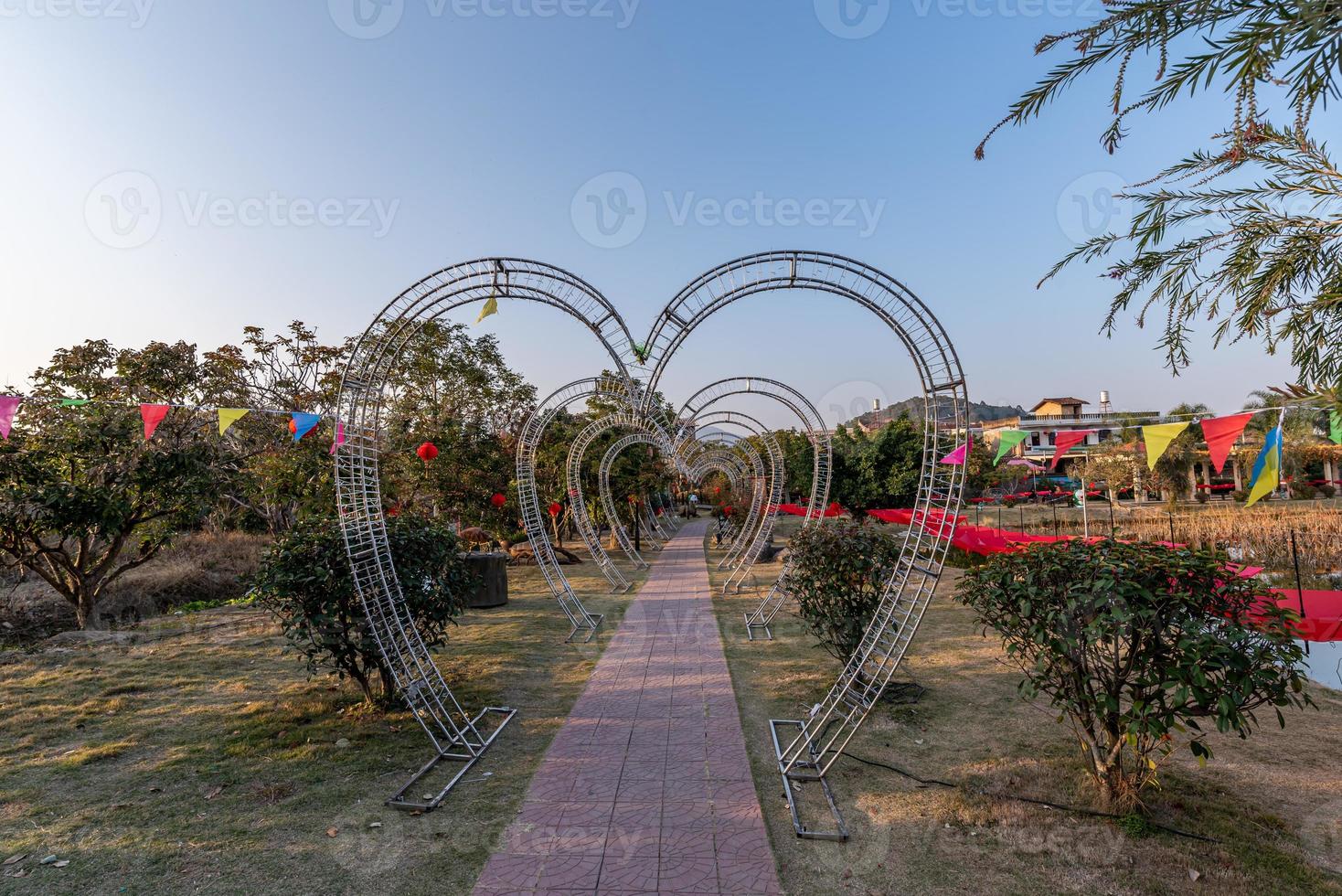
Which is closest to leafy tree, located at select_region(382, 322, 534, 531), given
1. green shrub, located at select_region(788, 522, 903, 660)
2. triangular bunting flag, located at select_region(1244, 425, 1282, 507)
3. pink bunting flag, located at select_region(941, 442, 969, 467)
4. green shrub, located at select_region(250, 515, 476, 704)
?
green shrub, located at select_region(250, 515, 476, 704)

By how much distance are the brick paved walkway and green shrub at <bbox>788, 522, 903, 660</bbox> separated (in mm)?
1237

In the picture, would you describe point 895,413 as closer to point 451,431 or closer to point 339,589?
point 451,431

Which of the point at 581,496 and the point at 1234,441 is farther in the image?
the point at 581,496

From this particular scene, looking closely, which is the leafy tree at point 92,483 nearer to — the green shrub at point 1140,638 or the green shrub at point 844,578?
the green shrub at point 844,578

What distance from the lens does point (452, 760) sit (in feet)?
15.9

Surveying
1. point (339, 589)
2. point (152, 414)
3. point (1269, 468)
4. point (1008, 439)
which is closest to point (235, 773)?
point (339, 589)

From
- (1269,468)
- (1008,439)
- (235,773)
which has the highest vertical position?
(1008,439)

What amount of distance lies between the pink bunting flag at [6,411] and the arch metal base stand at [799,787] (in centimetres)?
751

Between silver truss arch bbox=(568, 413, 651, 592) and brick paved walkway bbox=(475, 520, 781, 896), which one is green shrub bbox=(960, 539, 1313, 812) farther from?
silver truss arch bbox=(568, 413, 651, 592)

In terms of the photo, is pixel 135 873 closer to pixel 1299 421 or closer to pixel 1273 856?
pixel 1273 856

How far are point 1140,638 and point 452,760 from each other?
15.4 ft

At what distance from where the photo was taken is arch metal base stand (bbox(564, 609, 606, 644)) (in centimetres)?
885

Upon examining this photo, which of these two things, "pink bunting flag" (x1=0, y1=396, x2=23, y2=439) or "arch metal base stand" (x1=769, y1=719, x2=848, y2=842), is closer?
"arch metal base stand" (x1=769, y1=719, x2=848, y2=842)

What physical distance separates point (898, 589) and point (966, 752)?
1.35m
